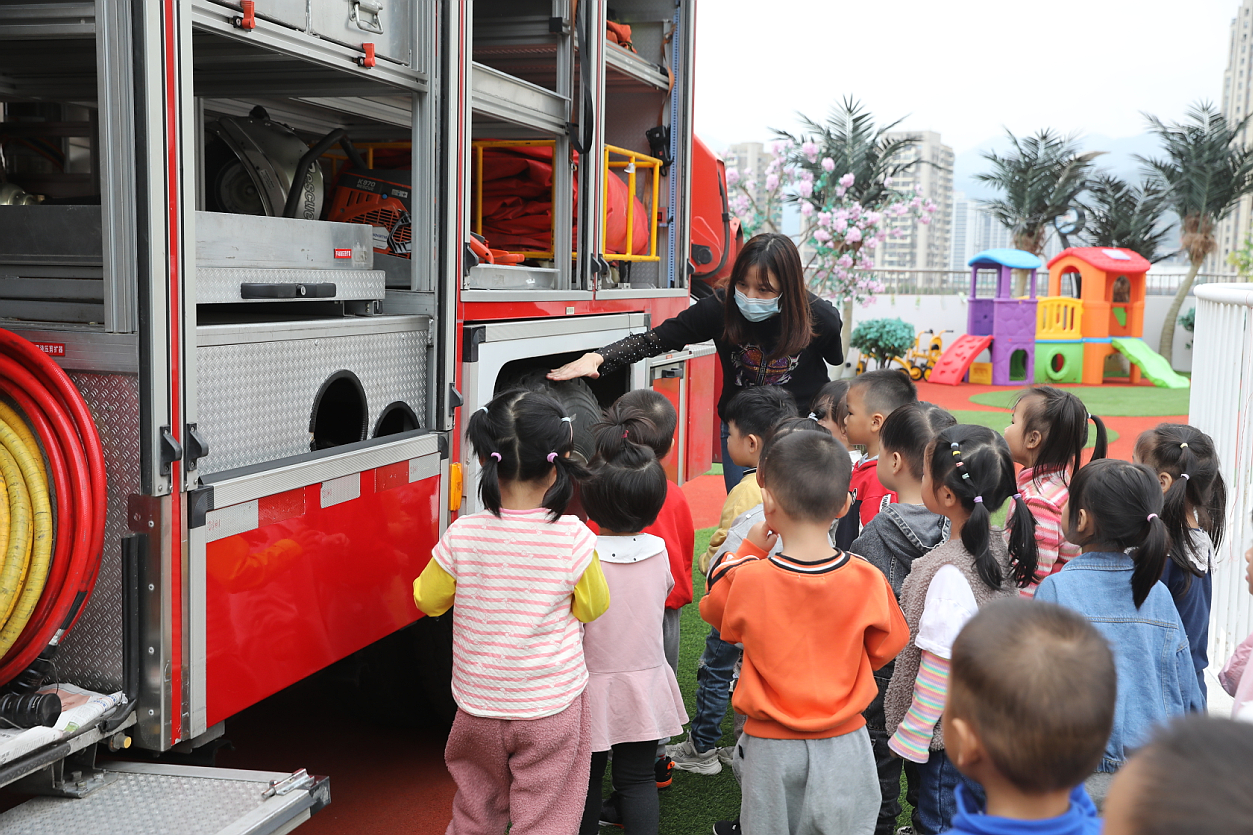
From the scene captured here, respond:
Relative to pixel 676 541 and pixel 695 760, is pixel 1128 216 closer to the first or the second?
pixel 695 760

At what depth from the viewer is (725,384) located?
4.19 metres

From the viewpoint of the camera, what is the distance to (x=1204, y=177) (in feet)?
77.0

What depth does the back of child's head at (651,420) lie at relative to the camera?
A: 3.18 meters

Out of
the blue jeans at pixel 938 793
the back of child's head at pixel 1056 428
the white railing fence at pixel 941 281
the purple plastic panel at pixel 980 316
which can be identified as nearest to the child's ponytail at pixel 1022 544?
the blue jeans at pixel 938 793

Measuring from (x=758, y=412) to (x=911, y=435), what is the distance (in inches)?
23.6

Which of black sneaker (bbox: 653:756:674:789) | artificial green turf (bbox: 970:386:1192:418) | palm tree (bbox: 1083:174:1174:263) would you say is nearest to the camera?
black sneaker (bbox: 653:756:674:789)

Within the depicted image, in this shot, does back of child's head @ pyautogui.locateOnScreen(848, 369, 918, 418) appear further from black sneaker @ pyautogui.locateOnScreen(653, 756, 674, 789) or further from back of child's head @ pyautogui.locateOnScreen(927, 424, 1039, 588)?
black sneaker @ pyautogui.locateOnScreen(653, 756, 674, 789)

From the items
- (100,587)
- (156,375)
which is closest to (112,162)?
(156,375)

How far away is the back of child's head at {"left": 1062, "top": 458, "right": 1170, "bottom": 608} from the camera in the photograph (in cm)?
237

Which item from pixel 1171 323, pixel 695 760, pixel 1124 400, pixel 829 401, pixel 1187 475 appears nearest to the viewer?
pixel 1187 475

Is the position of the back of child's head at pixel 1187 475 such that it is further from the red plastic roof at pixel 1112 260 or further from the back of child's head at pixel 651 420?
the red plastic roof at pixel 1112 260

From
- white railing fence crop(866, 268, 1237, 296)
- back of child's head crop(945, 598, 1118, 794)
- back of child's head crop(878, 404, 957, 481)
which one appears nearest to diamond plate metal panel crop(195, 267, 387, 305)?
back of child's head crop(878, 404, 957, 481)

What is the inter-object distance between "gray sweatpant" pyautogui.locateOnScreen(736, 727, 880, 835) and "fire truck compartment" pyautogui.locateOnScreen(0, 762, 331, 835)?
3.06ft

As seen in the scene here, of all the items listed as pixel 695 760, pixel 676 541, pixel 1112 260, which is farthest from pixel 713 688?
pixel 1112 260
